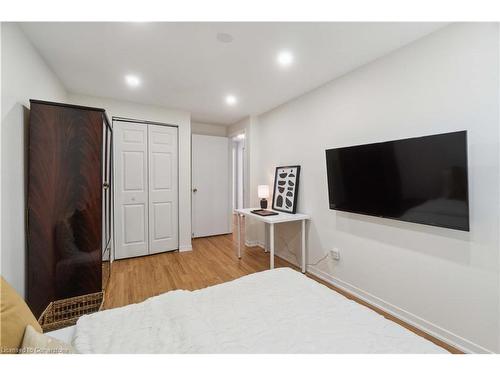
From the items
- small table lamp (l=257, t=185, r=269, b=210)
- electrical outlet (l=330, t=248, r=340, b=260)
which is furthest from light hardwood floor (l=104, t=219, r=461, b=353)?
A: small table lamp (l=257, t=185, r=269, b=210)

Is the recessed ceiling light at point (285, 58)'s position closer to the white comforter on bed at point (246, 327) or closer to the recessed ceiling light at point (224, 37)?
the recessed ceiling light at point (224, 37)

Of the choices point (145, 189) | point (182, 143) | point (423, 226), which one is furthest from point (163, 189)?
point (423, 226)

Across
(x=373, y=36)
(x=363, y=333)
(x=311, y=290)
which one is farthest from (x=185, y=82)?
(x=363, y=333)

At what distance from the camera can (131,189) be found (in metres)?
3.49

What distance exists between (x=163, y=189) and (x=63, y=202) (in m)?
1.83

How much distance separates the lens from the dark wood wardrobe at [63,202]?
1812mm

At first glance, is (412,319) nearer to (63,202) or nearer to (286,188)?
(286,188)

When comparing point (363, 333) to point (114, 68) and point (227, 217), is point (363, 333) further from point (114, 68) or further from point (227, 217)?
point (227, 217)

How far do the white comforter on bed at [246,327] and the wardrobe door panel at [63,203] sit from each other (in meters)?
1.12

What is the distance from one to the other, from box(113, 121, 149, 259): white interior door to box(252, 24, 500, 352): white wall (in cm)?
259

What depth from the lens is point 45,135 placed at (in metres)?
1.84

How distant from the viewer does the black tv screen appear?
1572mm

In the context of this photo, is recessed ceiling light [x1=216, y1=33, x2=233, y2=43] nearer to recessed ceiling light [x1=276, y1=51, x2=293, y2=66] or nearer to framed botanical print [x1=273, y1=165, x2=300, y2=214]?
recessed ceiling light [x1=276, y1=51, x2=293, y2=66]

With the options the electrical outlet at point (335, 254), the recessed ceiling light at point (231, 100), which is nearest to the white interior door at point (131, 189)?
the recessed ceiling light at point (231, 100)
